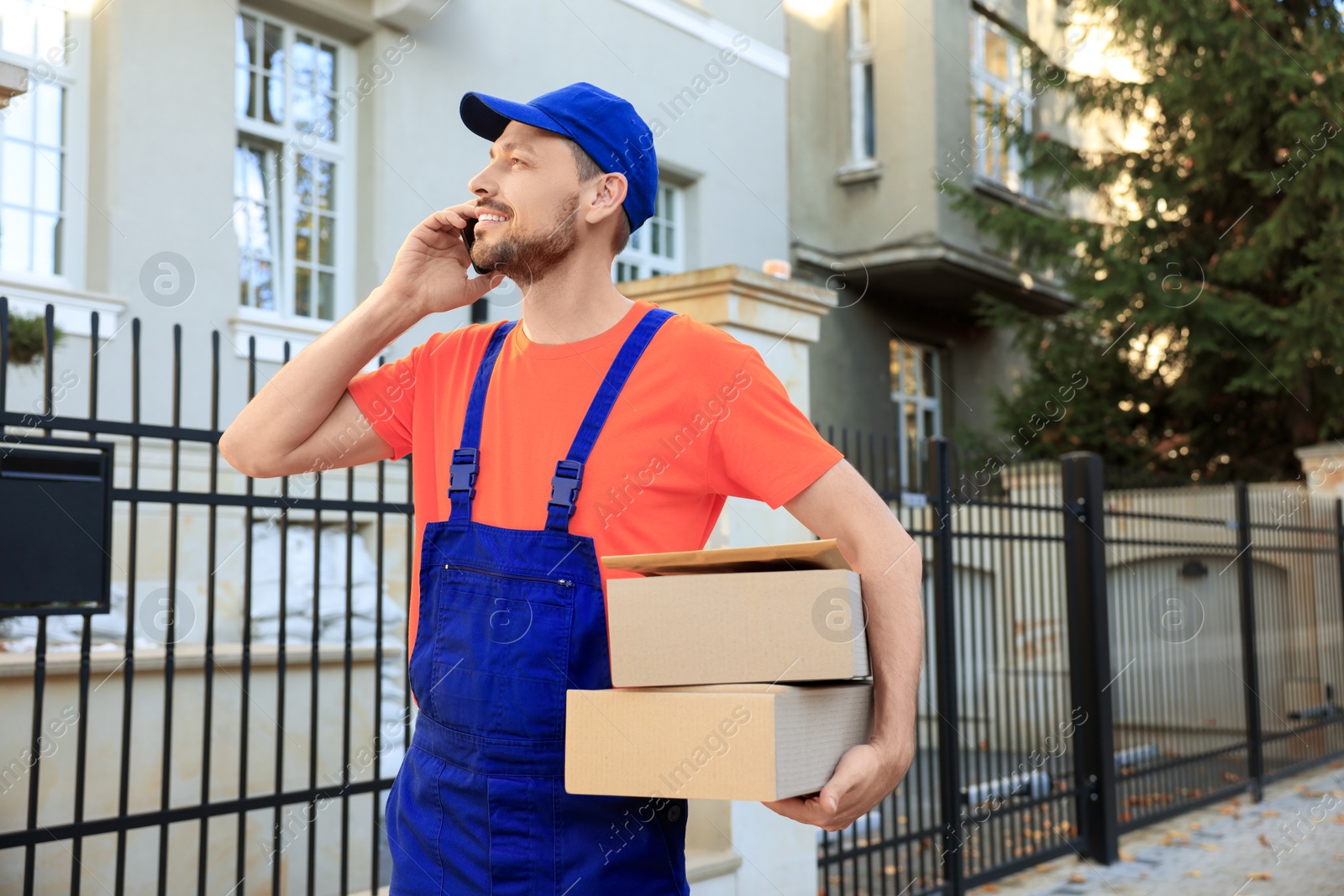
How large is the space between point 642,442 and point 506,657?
0.40 metres

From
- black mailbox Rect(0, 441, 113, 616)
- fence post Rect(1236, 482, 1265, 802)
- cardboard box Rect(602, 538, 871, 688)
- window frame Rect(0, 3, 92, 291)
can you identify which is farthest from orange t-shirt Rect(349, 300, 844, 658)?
fence post Rect(1236, 482, 1265, 802)

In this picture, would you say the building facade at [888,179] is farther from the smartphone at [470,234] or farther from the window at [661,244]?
the smartphone at [470,234]

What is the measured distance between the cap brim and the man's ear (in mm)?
102

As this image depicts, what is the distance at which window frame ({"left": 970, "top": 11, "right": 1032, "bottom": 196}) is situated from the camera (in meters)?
15.2

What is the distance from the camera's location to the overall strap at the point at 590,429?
1.92 m

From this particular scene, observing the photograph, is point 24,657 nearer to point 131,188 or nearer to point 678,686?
point 678,686

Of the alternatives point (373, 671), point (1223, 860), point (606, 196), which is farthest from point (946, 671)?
point (606, 196)

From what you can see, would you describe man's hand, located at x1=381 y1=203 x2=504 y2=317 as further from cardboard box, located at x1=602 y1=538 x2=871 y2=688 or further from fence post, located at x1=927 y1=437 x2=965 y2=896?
fence post, located at x1=927 y1=437 x2=965 y2=896

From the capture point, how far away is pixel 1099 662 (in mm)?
7055

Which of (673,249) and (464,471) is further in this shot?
(673,249)

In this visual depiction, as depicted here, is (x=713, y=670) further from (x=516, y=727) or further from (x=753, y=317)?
(x=753, y=317)

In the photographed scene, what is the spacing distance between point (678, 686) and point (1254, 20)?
44.7ft

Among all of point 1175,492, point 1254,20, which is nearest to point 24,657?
point 1175,492

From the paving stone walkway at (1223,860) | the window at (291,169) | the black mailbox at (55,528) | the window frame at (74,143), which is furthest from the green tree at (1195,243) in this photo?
the black mailbox at (55,528)
